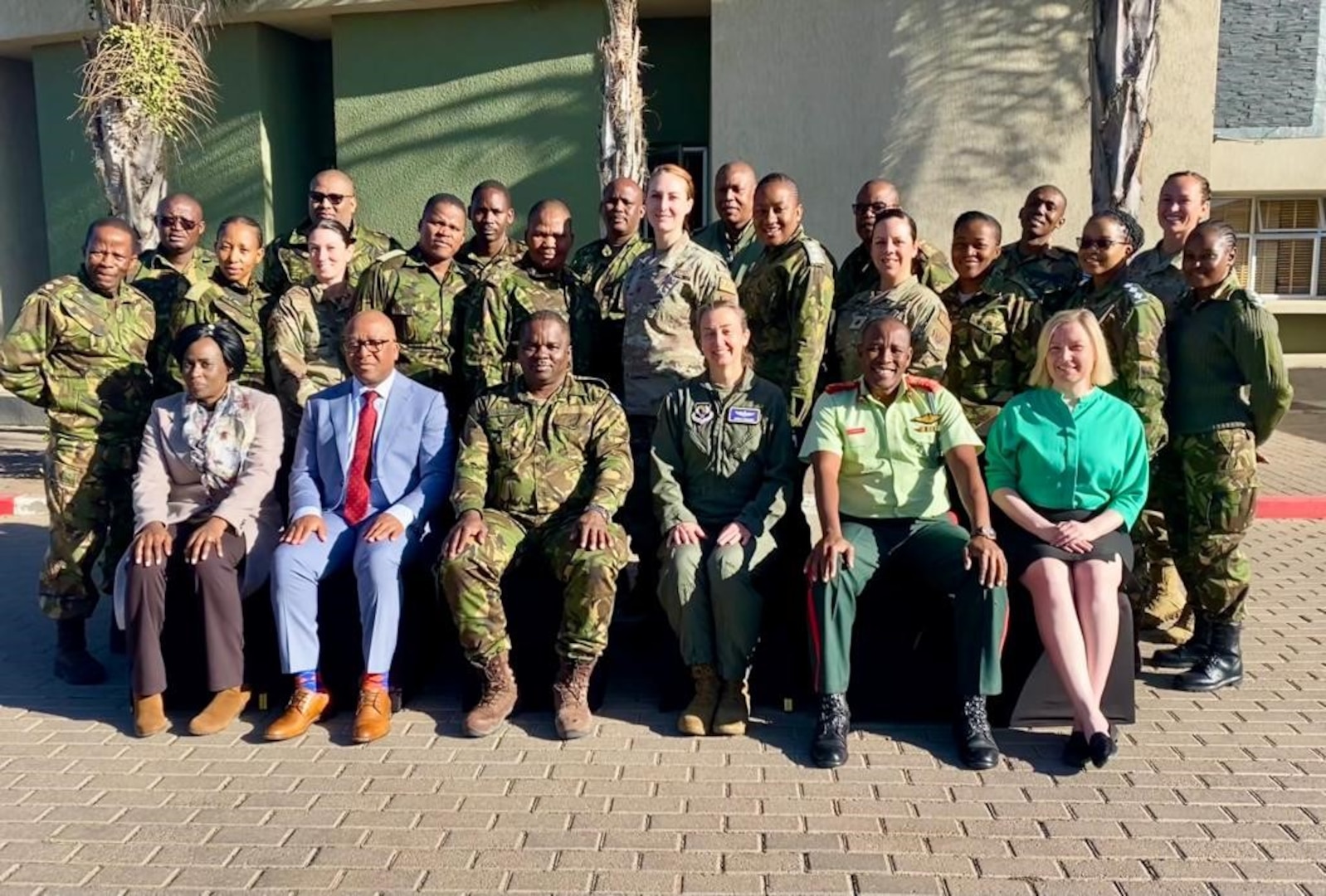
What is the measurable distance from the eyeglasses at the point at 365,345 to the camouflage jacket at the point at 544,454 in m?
0.47

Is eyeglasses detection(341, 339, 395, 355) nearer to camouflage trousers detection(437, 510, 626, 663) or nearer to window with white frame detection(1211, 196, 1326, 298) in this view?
camouflage trousers detection(437, 510, 626, 663)

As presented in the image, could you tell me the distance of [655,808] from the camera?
139 inches

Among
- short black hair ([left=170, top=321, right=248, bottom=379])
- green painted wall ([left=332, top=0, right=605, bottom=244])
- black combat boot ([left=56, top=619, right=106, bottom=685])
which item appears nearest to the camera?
short black hair ([left=170, top=321, right=248, bottom=379])

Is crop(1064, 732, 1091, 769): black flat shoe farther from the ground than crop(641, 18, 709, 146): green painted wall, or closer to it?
closer to it

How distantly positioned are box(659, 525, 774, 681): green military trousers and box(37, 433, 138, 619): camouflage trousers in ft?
8.75

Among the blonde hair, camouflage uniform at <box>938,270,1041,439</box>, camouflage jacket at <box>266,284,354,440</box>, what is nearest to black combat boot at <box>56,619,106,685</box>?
camouflage jacket at <box>266,284,354,440</box>

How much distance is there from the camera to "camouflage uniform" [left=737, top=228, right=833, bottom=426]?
4.91 m

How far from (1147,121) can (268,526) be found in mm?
6885

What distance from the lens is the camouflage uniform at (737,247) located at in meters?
5.57

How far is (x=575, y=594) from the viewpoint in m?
4.26

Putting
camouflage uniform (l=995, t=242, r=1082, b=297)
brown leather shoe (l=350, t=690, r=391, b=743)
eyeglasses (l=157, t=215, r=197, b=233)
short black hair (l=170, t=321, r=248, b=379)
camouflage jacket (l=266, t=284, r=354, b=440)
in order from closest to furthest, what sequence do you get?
1. brown leather shoe (l=350, t=690, r=391, b=743)
2. short black hair (l=170, t=321, r=248, b=379)
3. camouflage jacket (l=266, t=284, r=354, b=440)
4. camouflage uniform (l=995, t=242, r=1082, b=297)
5. eyeglasses (l=157, t=215, r=197, b=233)

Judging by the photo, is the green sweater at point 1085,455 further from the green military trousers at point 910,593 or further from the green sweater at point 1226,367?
the green sweater at point 1226,367

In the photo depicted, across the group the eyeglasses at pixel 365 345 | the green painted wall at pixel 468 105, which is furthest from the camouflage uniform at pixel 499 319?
the green painted wall at pixel 468 105

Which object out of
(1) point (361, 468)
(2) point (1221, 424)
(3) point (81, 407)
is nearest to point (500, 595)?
(1) point (361, 468)
